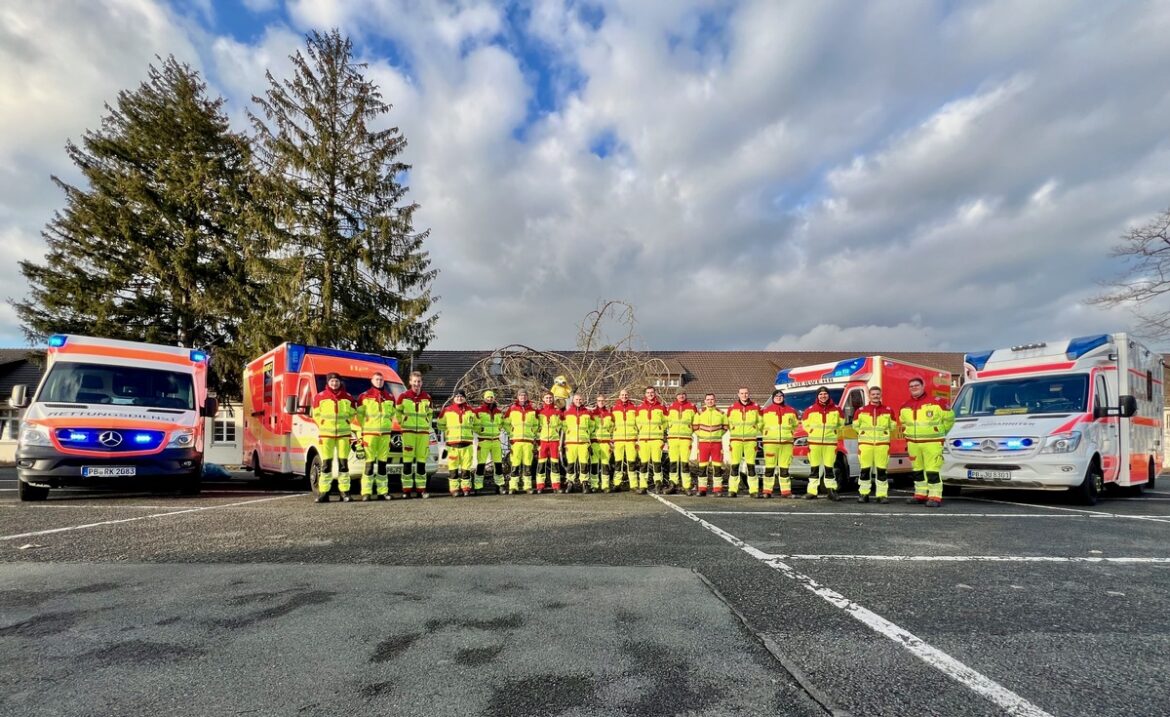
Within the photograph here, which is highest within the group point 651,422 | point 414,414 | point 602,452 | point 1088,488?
point 414,414

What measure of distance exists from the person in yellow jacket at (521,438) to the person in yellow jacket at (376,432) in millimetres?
2276

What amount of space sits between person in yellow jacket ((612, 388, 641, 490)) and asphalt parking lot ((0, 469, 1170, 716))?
16.4 feet

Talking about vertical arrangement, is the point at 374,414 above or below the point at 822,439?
above

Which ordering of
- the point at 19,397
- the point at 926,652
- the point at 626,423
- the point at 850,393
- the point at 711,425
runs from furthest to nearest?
the point at 850,393, the point at 626,423, the point at 711,425, the point at 19,397, the point at 926,652

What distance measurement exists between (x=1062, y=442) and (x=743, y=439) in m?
4.96

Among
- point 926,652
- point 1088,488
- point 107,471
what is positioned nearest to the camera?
point 926,652

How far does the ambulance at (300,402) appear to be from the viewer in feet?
35.2

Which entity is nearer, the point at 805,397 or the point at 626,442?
the point at 626,442

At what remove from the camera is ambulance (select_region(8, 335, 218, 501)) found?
8891mm

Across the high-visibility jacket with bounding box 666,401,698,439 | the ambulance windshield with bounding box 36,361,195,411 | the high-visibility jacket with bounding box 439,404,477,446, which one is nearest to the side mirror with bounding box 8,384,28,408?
the ambulance windshield with bounding box 36,361,195,411

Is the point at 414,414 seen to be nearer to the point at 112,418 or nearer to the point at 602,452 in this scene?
the point at 602,452

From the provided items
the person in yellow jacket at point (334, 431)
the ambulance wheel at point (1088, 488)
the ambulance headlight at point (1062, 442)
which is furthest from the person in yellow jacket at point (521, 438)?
the ambulance wheel at point (1088, 488)

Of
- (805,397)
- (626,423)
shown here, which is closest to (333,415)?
(626,423)

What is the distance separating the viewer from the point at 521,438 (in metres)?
11.4
